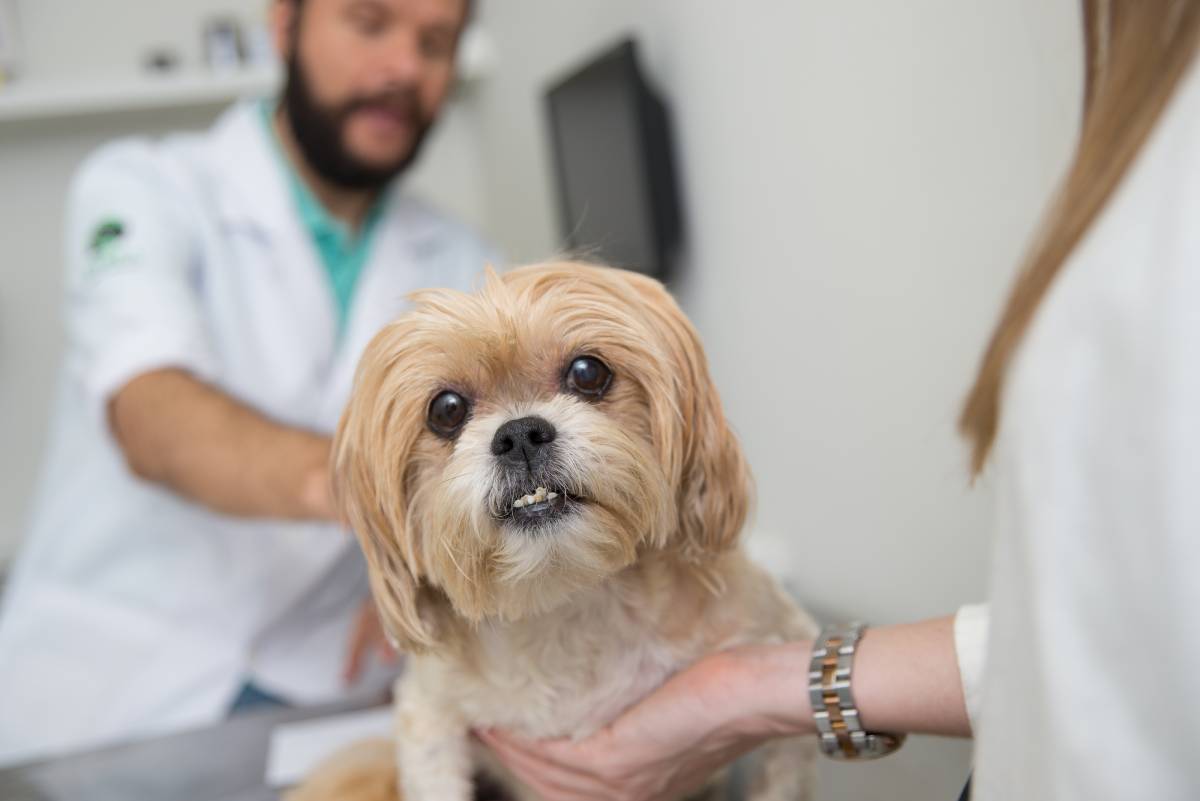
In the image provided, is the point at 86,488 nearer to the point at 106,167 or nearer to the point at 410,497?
the point at 106,167

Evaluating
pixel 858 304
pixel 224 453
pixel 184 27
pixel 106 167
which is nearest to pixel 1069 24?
pixel 858 304

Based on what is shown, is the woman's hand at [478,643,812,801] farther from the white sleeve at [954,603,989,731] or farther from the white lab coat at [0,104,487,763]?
the white lab coat at [0,104,487,763]

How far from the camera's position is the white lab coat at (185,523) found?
1416 millimetres

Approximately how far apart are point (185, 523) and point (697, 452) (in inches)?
41.4

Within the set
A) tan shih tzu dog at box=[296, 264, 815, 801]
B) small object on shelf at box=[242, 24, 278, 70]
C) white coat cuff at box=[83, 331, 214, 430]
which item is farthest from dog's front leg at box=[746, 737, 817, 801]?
small object on shelf at box=[242, 24, 278, 70]

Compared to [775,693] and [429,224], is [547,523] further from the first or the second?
[429,224]

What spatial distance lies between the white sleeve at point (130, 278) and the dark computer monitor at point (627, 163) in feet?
1.84

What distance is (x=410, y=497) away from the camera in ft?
2.45

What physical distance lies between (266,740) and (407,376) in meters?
0.67

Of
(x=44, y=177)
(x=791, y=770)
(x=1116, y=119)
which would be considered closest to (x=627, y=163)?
(x=791, y=770)

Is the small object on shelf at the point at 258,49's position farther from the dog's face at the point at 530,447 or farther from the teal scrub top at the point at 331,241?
the dog's face at the point at 530,447

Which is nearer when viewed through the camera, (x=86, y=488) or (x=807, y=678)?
(x=807, y=678)

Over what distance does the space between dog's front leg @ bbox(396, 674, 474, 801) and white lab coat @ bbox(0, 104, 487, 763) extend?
2.31 ft

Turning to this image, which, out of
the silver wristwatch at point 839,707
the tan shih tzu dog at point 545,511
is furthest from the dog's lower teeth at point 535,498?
the silver wristwatch at point 839,707
